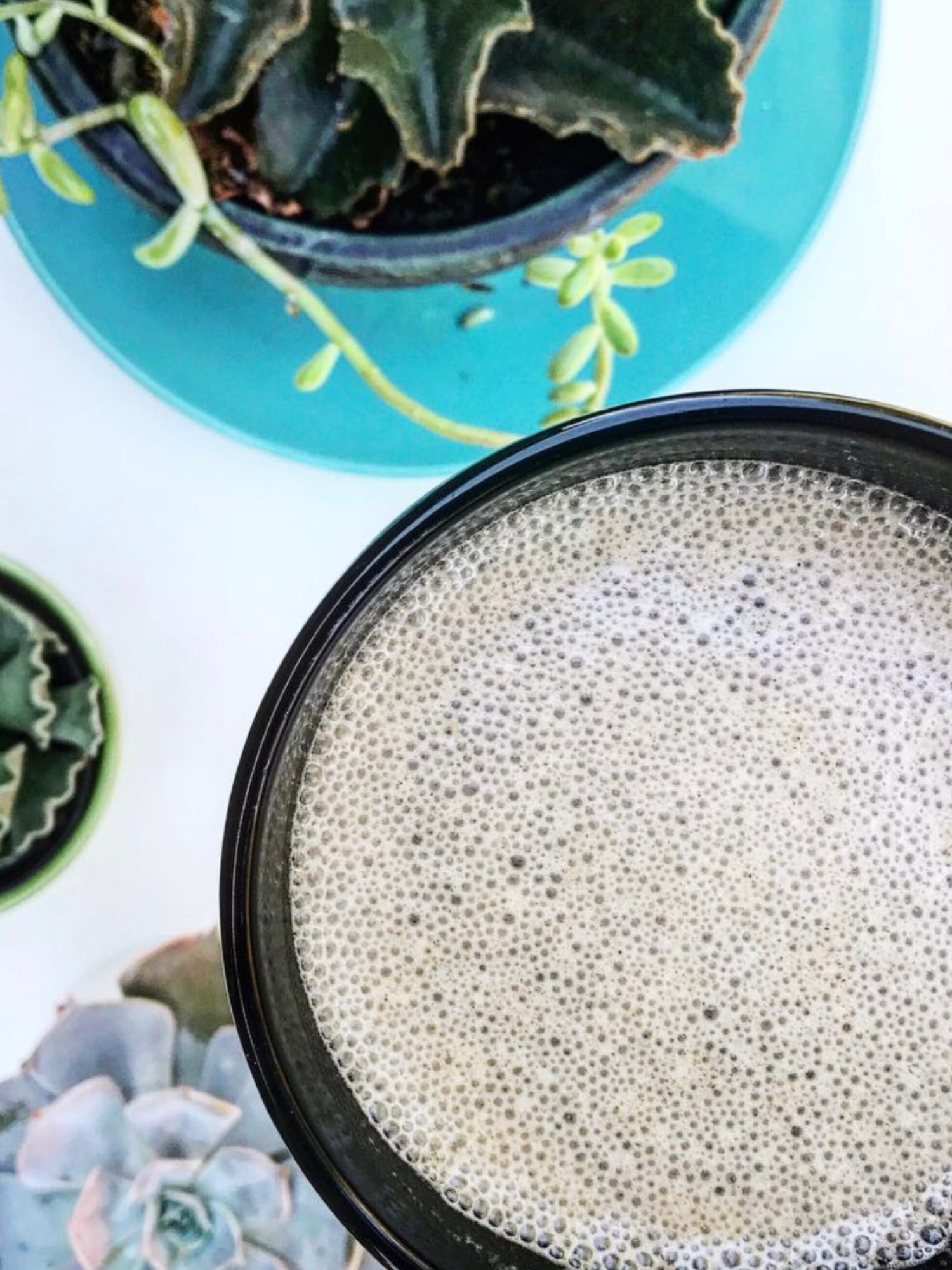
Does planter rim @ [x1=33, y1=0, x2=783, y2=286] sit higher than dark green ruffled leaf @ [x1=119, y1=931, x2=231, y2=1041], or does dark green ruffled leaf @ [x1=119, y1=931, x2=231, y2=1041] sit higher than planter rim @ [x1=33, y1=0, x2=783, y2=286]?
planter rim @ [x1=33, y1=0, x2=783, y2=286]

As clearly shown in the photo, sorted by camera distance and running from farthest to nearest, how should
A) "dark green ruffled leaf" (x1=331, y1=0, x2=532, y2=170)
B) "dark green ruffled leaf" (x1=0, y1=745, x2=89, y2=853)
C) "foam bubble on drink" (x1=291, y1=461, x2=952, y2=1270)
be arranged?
"dark green ruffled leaf" (x1=0, y1=745, x2=89, y2=853) < "foam bubble on drink" (x1=291, y1=461, x2=952, y2=1270) < "dark green ruffled leaf" (x1=331, y1=0, x2=532, y2=170)

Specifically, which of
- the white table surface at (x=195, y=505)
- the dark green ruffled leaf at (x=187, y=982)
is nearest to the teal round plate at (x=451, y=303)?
the white table surface at (x=195, y=505)

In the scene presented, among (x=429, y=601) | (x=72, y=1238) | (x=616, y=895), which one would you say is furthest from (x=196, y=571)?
(x=72, y=1238)

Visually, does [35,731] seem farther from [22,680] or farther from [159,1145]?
[159,1145]

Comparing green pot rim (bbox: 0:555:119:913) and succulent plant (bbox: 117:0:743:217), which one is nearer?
succulent plant (bbox: 117:0:743:217)

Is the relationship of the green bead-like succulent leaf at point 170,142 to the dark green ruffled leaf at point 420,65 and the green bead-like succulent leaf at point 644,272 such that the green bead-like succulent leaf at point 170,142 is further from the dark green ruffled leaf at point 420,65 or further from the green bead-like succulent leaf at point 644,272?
the green bead-like succulent leaf at point 644,272

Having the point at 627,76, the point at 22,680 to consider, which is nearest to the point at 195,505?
the point at 22,680

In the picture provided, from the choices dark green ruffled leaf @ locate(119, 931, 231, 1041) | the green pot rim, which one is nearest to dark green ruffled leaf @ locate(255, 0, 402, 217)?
the green pot rim

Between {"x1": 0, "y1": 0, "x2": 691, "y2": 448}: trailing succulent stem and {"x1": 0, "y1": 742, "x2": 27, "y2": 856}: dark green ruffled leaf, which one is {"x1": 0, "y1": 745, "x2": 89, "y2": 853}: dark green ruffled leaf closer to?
{"x1": 0, "y1": 742, "x2": 27, "y2": 856}: dark green ruffled leaf
